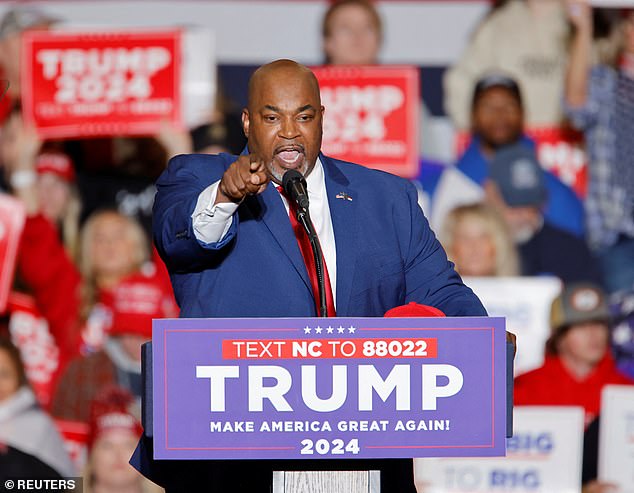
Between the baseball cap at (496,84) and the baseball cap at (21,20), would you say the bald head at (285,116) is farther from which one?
the baseball cap at (21,20)

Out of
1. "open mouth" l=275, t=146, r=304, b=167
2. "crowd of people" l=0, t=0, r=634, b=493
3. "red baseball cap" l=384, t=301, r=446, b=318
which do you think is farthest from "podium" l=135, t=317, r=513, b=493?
"crowd of people" l=0, t=0, r=634, b=493

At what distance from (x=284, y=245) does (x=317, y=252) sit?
0.17 m

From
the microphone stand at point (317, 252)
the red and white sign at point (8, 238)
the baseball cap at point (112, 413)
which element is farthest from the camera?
the red and white sign at point (8, 238)

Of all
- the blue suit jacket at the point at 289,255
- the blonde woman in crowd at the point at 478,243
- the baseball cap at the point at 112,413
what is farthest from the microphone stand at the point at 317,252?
the blonde woman in crowd at the point at 478,243

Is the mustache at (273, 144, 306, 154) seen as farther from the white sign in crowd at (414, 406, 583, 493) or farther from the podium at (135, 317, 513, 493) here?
the white sign in crowd at (414, 406, 583, 493)

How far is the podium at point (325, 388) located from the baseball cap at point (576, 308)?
142 inches

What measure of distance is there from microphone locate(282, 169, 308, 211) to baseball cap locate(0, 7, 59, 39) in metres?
3.91

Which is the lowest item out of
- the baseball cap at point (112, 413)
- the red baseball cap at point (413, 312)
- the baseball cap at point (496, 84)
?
the baseball cap at point (112, 413)

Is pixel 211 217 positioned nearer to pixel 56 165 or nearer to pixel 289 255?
pixel 289 255

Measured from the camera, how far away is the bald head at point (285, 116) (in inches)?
92.2

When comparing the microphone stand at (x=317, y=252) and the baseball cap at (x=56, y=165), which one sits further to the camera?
the baseball cap at (x=56, y=165)

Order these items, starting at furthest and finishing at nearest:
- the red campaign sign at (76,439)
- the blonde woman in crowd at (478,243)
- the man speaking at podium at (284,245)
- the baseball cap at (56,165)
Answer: the baseball cap at (56,165) < the blonde woman in crowd at (478,243) < the red campaign sign at (76,439) < the man speaking at podium at (284,245)

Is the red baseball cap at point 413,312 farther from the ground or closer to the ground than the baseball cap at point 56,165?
closer to the ground

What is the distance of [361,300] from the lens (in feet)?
7.99
